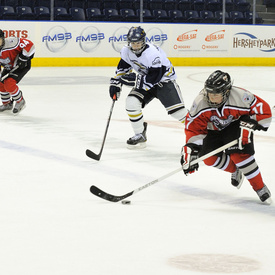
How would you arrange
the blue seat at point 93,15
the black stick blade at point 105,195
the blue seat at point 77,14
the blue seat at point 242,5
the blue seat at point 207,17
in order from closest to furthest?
the black stick blade at point 105,195 < the blue seat at point 77,14 < the blue seat at point 93,15 < the blue seat at point 207,17 < the blue seat at point 242,5

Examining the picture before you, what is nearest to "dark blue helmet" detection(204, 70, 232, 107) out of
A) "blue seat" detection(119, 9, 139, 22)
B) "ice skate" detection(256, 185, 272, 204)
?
"ice skate" detection(256, 185, 272, 204)

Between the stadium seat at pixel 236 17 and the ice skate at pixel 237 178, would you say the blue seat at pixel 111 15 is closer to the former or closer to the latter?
the stadium seat at pixel 236 17

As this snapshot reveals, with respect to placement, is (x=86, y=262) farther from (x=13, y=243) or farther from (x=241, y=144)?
(x=241, y=144)

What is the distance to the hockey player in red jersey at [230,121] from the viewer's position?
3330 mm

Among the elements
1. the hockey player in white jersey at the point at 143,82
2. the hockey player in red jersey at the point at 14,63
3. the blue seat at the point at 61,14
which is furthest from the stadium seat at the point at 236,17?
the hockey player in white jersey at the point at 143,82

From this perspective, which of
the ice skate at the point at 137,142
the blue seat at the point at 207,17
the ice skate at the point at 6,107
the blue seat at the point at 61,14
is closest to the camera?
the ice skate at the point at 137,142

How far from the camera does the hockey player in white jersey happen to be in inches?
203

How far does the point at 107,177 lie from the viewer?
4199 millimetres

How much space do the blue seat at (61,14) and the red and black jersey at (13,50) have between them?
224 inches

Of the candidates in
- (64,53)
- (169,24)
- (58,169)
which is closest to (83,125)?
(58,169)

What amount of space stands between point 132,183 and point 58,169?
623mm

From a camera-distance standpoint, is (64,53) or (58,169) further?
(64,53)

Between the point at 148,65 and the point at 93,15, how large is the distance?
8.09 m

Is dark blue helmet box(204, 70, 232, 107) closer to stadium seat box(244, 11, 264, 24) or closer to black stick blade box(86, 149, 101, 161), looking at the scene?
black stick blade box(86, 149, 101, 161)
